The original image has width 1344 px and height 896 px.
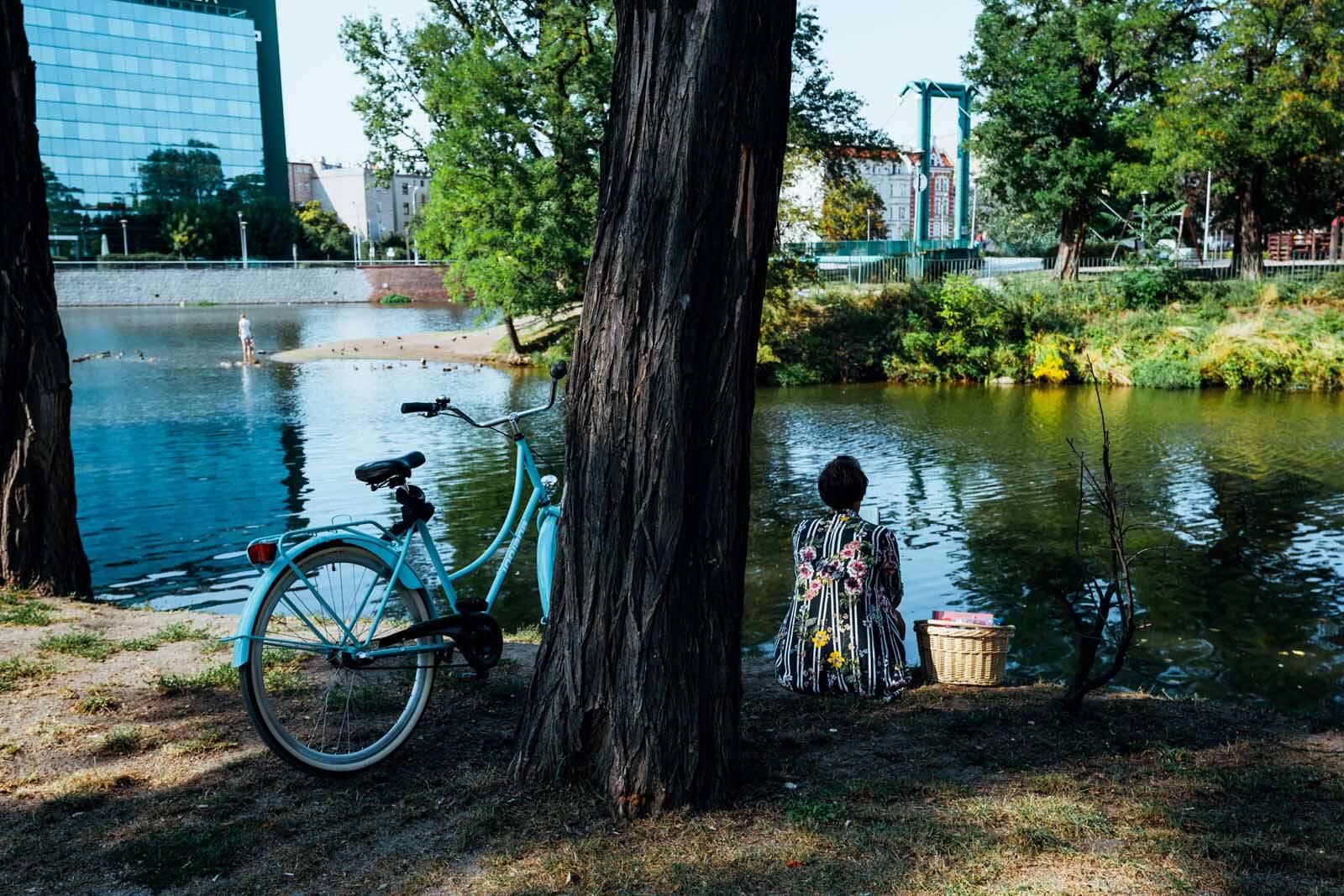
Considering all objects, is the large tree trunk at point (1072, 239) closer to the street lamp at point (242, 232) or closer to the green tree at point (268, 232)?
the street lamp at point (242, 232)

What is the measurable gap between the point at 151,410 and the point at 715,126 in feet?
65.8

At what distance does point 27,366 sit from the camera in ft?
22.0

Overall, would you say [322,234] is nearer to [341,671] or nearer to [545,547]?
[545,547]

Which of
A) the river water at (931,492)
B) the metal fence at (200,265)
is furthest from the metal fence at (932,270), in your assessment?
the metal fence at (200,265)

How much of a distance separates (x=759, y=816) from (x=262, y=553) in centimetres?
181

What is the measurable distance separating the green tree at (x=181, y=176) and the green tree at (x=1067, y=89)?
85925 mm

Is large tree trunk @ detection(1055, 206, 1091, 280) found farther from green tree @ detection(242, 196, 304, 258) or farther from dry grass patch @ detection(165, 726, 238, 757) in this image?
green tree @ detection(242, 196, 304, 258)

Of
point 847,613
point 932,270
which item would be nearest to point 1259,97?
point 932,270

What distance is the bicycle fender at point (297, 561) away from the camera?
3.70 m

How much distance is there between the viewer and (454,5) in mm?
28469

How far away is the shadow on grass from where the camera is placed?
3.17 meters

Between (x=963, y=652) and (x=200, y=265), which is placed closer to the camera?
(x=963, y=652)

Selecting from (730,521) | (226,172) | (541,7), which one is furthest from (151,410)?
(226,172)

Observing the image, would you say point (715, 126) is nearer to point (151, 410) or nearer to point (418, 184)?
point (151, 410)
